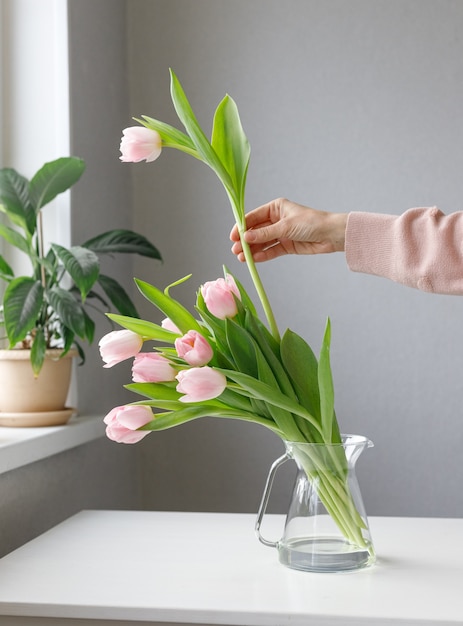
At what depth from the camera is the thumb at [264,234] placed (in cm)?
111

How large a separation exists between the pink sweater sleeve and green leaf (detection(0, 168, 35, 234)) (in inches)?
29.7

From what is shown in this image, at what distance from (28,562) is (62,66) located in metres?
1.14

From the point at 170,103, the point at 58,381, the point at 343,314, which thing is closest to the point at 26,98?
the point at 170,103

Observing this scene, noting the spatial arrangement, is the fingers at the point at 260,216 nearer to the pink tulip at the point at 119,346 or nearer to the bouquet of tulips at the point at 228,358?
the bouquet of tulips at the point at 228,358

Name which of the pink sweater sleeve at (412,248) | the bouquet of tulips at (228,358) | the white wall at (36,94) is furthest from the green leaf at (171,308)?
the white wall at (36,94)

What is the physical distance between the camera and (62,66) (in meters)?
1.88

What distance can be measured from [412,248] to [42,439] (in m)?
0.82

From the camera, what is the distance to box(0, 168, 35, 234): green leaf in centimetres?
166

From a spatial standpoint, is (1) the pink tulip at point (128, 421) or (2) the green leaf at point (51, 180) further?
(2) the green leaf at point (51, 180)

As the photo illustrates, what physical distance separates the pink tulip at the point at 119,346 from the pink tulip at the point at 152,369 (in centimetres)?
1

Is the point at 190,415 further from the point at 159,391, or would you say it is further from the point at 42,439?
the point at 42,439

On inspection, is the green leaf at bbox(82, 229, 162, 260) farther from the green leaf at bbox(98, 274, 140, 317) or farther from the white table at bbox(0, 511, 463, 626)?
the white table at bbox(0, 511, 463, 626)

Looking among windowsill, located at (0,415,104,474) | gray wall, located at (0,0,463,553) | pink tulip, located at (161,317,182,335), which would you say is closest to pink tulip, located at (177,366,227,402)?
pink tulip, located at (161,317,182,335)

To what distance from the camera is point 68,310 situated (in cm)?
159
